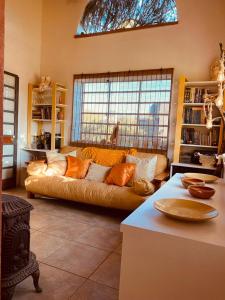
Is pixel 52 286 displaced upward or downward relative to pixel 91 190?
downward

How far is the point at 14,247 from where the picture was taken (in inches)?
63.2

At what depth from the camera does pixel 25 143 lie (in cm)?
480

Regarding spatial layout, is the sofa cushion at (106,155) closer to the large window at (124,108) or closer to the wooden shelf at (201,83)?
the large window at (124,108)

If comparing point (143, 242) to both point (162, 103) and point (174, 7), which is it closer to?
point (162, 103)

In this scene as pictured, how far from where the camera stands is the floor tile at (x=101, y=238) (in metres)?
2.50

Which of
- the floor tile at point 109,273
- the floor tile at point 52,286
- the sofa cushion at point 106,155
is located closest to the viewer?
the floor tile at point 52,286

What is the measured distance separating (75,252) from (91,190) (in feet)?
3.59

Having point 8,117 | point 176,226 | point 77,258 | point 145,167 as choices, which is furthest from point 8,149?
point 176,226

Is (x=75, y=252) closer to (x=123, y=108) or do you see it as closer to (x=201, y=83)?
(x=123, y=108)

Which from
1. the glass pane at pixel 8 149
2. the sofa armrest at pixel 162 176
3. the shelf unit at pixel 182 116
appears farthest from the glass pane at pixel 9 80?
the sofa armrest at pixel 162 176

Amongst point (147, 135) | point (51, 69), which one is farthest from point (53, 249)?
point (51, 69)

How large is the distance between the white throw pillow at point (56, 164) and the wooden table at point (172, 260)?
9.58ft

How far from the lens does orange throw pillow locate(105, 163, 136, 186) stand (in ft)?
11.3

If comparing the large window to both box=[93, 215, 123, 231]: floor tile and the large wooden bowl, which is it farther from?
the large wooden bowl
